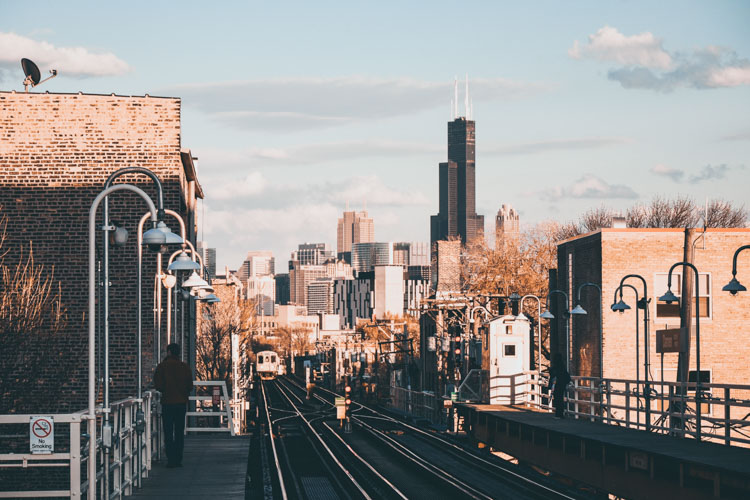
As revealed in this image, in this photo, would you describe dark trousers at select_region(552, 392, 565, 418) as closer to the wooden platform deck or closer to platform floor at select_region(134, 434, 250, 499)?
the wooden platform deck

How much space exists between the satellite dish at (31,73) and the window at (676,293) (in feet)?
82.1

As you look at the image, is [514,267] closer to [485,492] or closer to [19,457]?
[485,492]

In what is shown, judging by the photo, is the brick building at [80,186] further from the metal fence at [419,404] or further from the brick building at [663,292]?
the metal fence at [419,404]

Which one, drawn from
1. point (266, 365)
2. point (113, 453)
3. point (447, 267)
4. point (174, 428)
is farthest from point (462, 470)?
point (266, 365)

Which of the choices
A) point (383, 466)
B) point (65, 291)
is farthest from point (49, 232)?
point (383, 466)

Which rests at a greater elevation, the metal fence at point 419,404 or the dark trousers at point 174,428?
the dark trousers at point 174,428

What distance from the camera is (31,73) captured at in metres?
35.1

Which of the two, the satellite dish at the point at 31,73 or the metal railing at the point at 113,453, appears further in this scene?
the satellite dish at the point at 31,73

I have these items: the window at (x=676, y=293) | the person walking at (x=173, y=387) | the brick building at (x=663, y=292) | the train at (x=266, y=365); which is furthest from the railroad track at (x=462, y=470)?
the train at (x=266, y=365)

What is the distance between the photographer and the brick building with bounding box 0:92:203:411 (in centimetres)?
3067

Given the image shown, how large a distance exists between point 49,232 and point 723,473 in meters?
21.3

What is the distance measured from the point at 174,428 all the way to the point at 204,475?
1.34m

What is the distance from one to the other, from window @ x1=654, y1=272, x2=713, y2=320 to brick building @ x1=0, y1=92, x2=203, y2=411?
21.8 meters

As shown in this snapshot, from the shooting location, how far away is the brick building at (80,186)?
30.7 m
